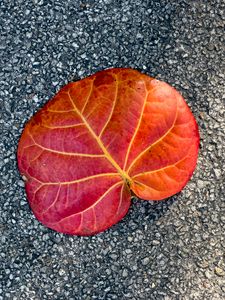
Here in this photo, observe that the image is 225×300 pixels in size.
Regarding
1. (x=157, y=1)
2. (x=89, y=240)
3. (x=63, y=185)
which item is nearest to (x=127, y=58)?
(x=157, y=1)

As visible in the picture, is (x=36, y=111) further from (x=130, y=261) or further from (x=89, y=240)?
(x=130, y=261)

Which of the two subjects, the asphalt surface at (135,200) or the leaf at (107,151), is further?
the asphalt surface at (135,200)

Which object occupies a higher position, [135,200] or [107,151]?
[107,151]

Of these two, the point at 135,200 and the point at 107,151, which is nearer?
the point at 107,151
